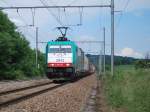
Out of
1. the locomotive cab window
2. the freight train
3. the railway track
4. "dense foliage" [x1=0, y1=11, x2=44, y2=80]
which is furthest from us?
"dense foliage" [x1=0, y1=11, x2=44, y2=80]

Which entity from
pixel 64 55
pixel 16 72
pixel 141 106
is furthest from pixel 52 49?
pixel 141 106

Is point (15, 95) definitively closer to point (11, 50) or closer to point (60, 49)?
point (60, 49)

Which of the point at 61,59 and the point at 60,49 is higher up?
the point at 60,49

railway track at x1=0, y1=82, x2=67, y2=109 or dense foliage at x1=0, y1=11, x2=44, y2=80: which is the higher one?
dense foliage at x1=0, y1=11, x2=44, y2=80

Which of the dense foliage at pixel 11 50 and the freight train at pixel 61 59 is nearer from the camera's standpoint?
the freight train at pixel 61 59

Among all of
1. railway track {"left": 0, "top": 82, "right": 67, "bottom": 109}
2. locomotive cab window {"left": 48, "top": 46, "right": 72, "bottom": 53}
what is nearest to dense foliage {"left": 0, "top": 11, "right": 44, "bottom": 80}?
locomotive cab window {"left": 48, "top": 46, "right": 72, "bottom": 53}

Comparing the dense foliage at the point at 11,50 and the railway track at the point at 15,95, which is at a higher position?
the dense foliage at the point at 11,50

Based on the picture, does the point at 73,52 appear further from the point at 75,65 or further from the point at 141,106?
the point at 141,106

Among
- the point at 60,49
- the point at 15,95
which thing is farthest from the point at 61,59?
the point at 15,95

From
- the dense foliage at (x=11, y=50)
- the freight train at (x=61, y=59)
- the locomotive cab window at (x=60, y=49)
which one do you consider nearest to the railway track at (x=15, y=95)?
the freight train at (x=61, y=59)

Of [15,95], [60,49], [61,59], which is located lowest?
[15,95]

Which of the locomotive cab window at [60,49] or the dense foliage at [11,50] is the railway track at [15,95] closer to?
the locomotive cab window at [60,49]

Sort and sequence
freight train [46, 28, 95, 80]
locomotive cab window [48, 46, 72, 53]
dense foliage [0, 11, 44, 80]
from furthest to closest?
dense foliage [0, 11, 44, 80]
locomotive cab window [48, 46, 72, 53]
freight train [46, 28, 95, 80]

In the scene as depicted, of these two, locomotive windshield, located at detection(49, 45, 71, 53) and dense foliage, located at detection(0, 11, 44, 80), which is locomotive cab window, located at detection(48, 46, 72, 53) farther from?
dense foliage, located at detection(0, 11, 44, 80)
